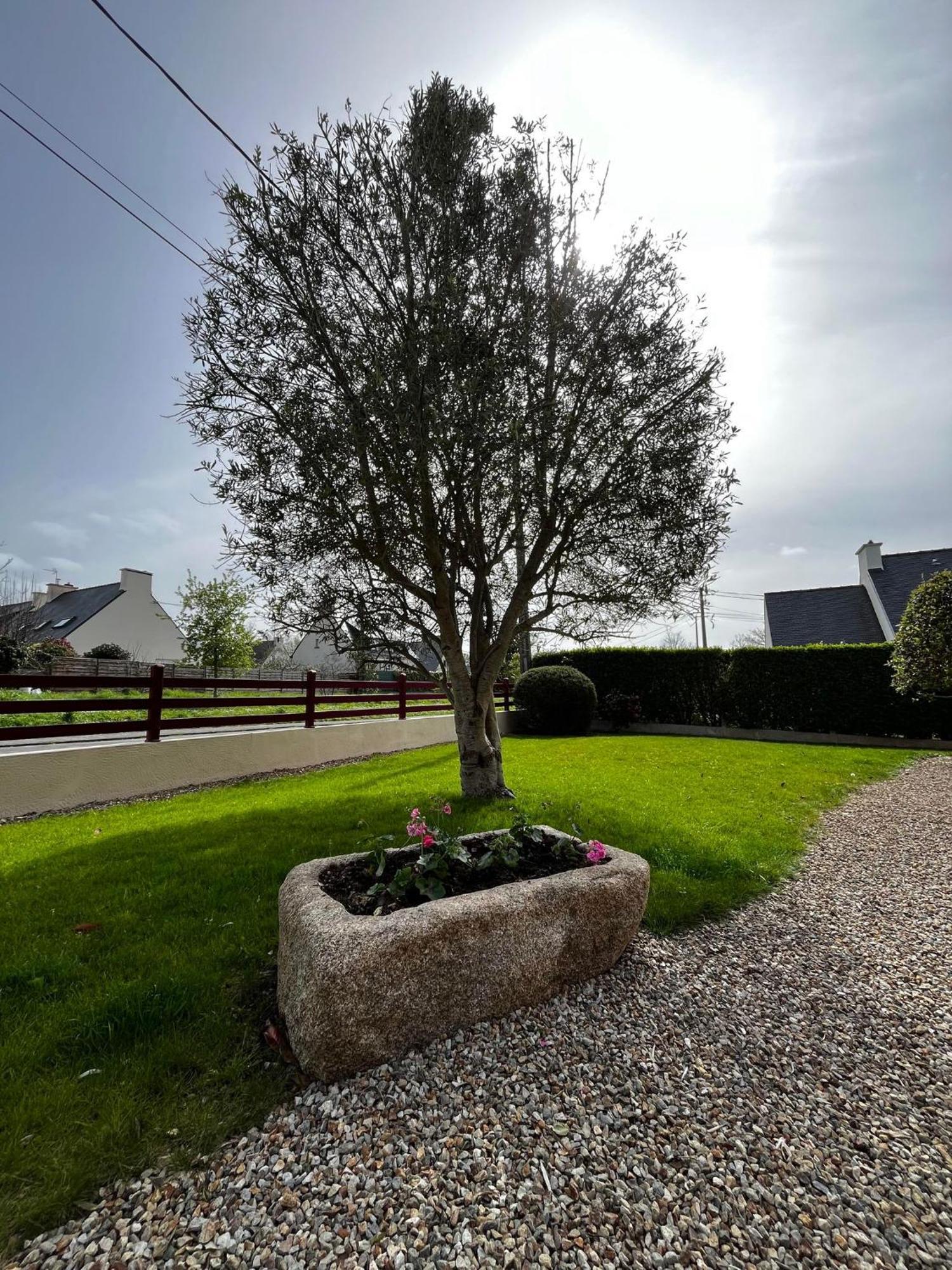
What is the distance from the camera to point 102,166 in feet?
19.3

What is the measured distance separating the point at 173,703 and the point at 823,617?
22.0 m

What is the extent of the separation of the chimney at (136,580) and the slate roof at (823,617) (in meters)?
29.6

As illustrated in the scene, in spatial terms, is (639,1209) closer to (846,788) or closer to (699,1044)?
(699,1044)

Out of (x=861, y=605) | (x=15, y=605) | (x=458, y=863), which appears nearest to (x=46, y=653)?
(x=15, y=605)

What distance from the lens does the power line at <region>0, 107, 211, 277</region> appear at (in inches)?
207

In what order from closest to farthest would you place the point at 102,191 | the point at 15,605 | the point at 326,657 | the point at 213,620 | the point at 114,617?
1. the point at 102,191
2. the point at 326,657
3. the point at 213,620
4. the point at 15,605
5. the point at 114,617

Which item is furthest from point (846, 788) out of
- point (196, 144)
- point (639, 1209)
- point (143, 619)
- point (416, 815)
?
point (143, 619)

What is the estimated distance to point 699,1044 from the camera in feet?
7.46

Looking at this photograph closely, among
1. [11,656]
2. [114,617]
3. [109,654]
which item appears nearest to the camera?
[11,656]

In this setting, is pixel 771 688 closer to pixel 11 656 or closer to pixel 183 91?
pixel 183 91

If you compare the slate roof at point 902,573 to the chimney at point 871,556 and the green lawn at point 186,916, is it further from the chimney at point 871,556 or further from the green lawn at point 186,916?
the green lawn at point 186,916

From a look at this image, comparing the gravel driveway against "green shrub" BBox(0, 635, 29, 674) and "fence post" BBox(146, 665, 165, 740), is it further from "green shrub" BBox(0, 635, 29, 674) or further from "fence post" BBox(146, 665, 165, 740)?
"green shrub" BBox(0, 635, 29, 674)

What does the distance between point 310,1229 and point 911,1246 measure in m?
1.65

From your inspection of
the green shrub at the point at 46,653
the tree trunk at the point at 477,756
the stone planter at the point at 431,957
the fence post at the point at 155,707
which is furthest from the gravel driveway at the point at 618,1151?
the green shrub at the point at 46,653
